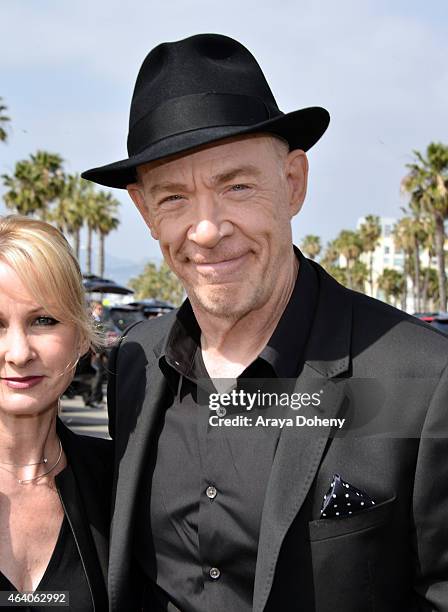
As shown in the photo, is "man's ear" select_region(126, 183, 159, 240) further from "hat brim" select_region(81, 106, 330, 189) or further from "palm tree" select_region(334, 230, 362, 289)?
"palm tree" select_region(334, 230, 362, 289)

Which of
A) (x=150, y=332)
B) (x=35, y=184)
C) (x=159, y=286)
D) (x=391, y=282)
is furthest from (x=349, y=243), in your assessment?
(x=150, y=332)

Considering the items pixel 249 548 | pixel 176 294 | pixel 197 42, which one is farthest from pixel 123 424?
pixel 176 294

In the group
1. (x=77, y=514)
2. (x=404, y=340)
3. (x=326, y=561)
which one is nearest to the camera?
(x=326, y=561)

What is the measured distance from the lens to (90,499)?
2883 millimetres

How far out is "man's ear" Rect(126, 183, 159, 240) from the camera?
2.72 meters

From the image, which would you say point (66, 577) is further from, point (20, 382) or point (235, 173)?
point (235, 173)

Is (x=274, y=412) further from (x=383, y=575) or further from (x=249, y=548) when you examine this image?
(x=383, y=575)

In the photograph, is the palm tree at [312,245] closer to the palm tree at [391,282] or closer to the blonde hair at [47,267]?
the palm tree at [391,282]

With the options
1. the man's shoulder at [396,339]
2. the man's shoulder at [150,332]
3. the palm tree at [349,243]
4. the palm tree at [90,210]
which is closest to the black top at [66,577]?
the man's shoulder at [150,332]

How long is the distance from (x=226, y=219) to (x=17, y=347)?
2.84 feet

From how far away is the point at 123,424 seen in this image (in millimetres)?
2867

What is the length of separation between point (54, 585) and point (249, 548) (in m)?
0.84

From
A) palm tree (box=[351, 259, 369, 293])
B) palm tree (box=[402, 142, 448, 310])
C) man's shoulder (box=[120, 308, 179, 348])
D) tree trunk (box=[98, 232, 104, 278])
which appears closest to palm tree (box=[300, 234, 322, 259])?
palm tree (box=[351, 259, 369, 293])

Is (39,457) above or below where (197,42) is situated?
below
